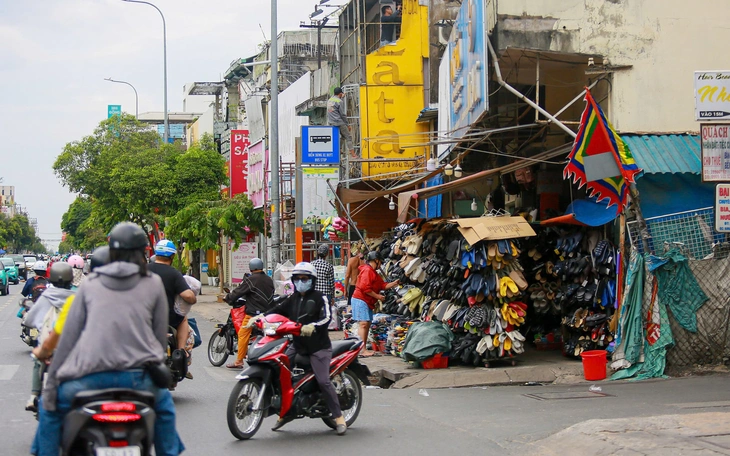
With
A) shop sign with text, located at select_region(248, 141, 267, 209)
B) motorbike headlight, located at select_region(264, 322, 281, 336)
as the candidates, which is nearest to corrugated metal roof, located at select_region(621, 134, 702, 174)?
motorbike headlight, located at select_region(264, 322, 281, 336)

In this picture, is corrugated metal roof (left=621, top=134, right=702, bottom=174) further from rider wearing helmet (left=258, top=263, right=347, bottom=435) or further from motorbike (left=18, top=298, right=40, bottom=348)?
motorbike (left=18, top=298, right=40, bottom=348)

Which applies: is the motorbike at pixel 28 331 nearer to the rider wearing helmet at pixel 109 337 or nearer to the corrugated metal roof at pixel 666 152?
the rider wearing helmet at pixel 109 337

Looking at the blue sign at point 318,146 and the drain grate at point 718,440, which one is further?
the blue sign at point 318,146

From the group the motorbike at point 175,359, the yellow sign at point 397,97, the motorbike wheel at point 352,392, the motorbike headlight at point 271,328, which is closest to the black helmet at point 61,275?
the motorbike headlight at point 271,328

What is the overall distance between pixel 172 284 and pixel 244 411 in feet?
6.75

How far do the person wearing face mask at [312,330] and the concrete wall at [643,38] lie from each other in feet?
22.1

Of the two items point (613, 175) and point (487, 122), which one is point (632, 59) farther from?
point (487, 122)

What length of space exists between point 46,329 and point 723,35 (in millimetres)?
11821

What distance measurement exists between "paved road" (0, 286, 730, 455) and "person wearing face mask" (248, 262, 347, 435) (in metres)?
0.38

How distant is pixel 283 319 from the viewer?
8352mm

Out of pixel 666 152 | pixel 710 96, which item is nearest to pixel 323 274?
pixel 666 152

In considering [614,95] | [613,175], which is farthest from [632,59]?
[613,175]

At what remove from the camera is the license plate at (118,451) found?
4.64m

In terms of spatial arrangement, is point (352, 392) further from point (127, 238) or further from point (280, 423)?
point (127, 238)
